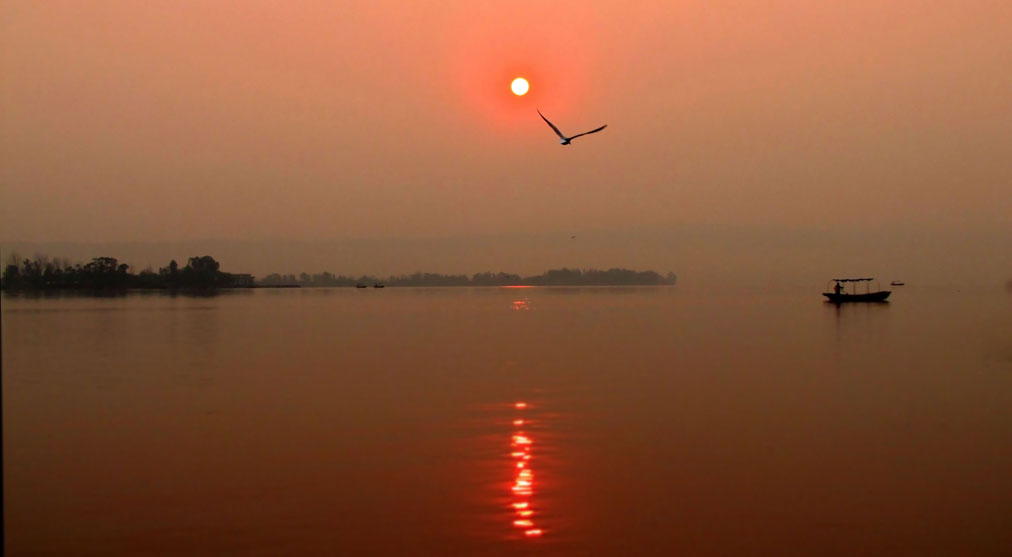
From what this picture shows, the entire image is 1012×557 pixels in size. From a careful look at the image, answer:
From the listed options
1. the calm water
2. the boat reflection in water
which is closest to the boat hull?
the calm water

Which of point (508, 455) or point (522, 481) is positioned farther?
point (508, 455)

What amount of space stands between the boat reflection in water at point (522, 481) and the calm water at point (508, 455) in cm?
7

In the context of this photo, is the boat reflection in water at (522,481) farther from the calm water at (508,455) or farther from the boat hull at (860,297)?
the boat hull at (860,297)

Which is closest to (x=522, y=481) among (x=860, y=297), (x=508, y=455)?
(x=508, y=455)

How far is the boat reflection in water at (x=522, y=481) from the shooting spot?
556 inches

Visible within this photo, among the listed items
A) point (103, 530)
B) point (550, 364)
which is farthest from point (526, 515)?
point (550, 364)

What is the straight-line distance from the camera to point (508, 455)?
19.4 metres

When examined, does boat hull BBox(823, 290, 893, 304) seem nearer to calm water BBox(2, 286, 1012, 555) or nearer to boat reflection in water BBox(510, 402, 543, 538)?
calm water BBox(2, 286, 1012, 555)

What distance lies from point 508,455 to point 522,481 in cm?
234

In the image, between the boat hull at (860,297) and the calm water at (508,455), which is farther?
the boat hull at (860,297)

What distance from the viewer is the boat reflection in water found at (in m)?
14.1

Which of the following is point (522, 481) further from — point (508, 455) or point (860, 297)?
point (860, 297)

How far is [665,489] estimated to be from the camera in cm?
1669

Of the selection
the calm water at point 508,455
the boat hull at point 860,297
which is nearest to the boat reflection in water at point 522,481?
the calm water at point 508,455
